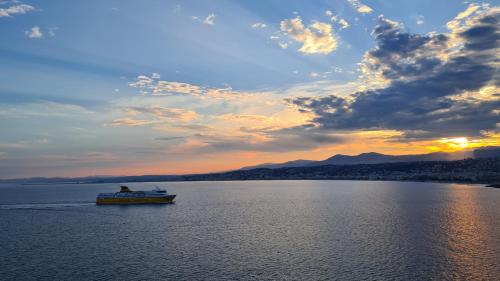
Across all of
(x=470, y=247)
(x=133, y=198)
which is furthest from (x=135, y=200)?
(x=470, y=247)

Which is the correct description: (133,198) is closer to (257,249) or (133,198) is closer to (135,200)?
(135,200)

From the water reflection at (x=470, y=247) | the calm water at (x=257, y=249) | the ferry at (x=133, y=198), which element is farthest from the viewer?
the ferry at (x=133, y=198)

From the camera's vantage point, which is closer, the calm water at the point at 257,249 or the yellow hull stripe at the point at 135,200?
the calm water at the point at 257,249

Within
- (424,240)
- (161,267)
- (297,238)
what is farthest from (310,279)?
(424,240)

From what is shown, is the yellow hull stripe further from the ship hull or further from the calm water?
the calm water

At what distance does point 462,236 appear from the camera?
62.7 meters

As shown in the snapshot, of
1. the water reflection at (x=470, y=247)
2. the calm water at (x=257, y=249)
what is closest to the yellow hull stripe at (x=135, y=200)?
the calm water at (x=257, y=249)

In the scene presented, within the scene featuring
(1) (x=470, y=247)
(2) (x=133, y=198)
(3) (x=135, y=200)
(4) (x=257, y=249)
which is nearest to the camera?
(1) (x=470, y=247)

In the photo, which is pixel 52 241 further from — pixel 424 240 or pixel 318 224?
pixel 424 240

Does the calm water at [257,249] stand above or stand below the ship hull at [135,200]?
below

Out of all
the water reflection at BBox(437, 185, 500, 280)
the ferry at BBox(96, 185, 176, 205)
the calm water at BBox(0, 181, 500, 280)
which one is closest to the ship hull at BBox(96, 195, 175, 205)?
the ferry at BBox(96, 185, 176, 205)

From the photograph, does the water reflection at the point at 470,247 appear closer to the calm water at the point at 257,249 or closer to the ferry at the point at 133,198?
the calm water at the point at 257,249

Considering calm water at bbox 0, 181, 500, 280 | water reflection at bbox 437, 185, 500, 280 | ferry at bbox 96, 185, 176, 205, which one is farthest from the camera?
ferry at bbox 96, 185, 176, 205

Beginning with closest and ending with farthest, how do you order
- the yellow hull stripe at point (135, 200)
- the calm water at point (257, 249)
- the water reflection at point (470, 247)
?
the water reflection at point (470, 247), the calm water at point (257, 249), the yellow hull stripe at point (135, 200)
